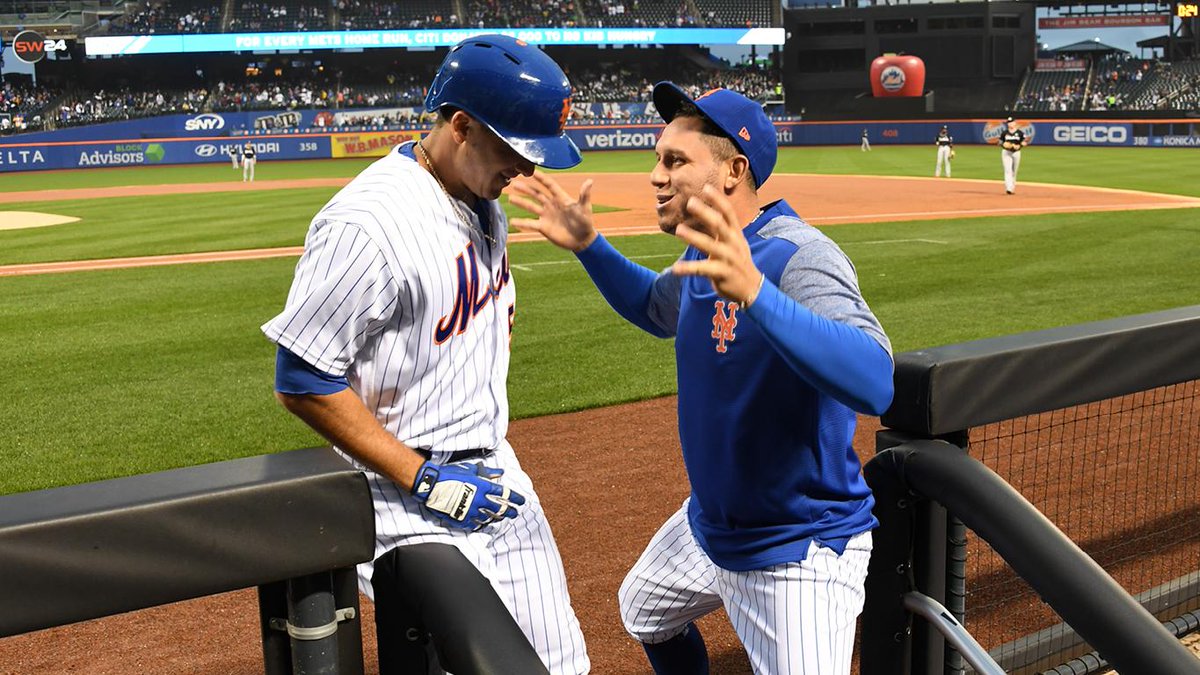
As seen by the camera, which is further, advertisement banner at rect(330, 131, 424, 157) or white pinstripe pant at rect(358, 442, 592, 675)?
advertisement banner at rect(330, 131, 424, 157)

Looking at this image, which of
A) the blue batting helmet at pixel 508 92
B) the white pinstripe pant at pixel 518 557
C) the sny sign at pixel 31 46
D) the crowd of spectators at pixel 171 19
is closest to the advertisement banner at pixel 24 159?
the sny sign at pixel 31 46

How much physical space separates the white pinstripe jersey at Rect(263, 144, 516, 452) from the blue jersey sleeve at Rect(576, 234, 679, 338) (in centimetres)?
50

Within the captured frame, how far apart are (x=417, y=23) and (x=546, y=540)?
6121 cm

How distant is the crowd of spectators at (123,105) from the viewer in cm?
5109

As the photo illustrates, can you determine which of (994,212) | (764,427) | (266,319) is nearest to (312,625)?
(764,427)

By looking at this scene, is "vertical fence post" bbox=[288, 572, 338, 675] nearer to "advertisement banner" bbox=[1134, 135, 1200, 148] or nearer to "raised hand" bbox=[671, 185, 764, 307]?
"raised hand" bbox=[671, 185, 764, 307]

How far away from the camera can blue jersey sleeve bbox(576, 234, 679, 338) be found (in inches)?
139

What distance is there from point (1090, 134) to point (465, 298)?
46779 millimetres

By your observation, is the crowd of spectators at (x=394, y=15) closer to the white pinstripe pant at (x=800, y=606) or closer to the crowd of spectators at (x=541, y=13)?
the crowd of spectators at (x=541, y=13)

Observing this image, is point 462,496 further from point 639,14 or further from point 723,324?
point 639,14

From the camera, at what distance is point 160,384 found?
9242 millimetres

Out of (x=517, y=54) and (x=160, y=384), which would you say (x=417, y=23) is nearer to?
(x=160, y=384)

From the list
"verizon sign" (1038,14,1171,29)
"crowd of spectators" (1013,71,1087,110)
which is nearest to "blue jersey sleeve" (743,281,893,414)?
"crowd of spectators" (1013,71,1087,110)

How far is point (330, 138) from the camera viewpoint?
47.5 meters
